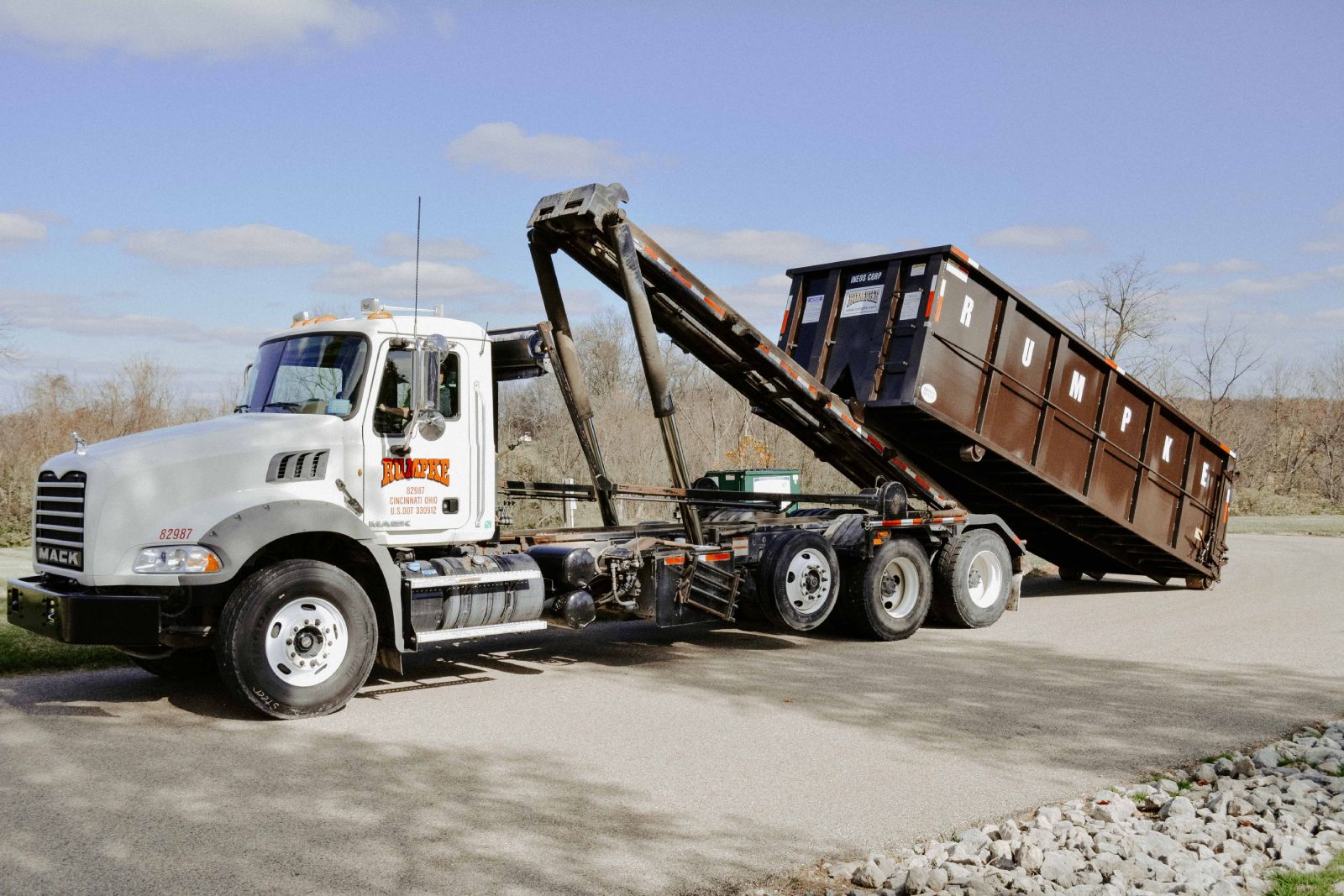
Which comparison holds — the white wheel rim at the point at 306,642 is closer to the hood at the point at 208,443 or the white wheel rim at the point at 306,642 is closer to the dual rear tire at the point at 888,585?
the hood at the point at 208,443

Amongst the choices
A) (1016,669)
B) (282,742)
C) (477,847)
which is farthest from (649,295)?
(477,847)

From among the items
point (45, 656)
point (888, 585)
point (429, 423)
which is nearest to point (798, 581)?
point (888, 585)

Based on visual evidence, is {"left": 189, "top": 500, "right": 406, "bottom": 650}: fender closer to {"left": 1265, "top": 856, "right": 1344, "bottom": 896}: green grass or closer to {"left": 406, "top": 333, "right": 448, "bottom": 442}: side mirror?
{"left": 406, "top": 333, "right": 448, "bottom": 442}: side mirror

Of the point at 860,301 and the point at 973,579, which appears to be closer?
the point at 860,301

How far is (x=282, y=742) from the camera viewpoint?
22.4 ft

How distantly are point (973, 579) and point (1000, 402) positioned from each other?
2.04m

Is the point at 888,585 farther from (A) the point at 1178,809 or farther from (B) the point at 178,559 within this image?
(B) the point at 178,559

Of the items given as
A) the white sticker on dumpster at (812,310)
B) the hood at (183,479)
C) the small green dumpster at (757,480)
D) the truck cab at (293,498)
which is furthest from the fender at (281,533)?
the small green dumpster at (757,480)

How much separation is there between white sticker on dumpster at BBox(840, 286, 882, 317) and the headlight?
6944 mm

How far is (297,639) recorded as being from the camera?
7477 mm

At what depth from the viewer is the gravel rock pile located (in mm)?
4574

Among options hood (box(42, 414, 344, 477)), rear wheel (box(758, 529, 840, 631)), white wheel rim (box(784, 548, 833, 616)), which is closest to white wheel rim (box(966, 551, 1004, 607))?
rear wheel (box(758, 529, 840, 631))

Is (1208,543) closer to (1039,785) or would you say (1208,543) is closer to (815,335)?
(815,335)

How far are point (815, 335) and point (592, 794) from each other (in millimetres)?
7262
